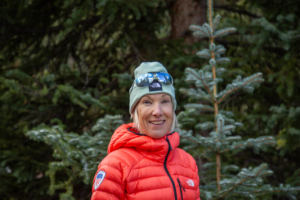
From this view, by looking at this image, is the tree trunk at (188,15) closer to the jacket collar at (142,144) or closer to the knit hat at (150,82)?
the knit hat at (150,82)

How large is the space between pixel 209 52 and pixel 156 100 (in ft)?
3.90

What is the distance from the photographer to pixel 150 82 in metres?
2.42

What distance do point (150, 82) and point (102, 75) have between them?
2671mm

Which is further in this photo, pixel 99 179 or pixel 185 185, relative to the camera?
pixel 185 185

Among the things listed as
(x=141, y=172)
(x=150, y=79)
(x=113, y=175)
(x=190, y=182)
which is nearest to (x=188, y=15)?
(x=150, y=79)

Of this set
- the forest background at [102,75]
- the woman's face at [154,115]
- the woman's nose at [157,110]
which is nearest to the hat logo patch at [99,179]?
the woman's face at [154,115]

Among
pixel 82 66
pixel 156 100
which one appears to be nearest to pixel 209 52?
pixel 156 100

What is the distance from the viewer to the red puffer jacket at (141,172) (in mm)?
2209

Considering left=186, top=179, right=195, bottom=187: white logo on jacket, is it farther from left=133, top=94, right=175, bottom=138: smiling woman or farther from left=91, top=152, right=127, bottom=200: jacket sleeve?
left=91, top=152, right=127, bottom=200: jacket sleeve

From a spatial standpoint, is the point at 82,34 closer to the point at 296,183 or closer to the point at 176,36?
the point at 176,36

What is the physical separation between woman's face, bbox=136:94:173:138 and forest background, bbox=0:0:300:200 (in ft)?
3.66

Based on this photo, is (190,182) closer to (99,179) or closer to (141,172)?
(141,172)

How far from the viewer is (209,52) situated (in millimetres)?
3326

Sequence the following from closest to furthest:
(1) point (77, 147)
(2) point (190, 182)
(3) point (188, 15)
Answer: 1. (2) point (190, 182)
2. (1) point (77, 147)
3. (3) point (188, 15)
